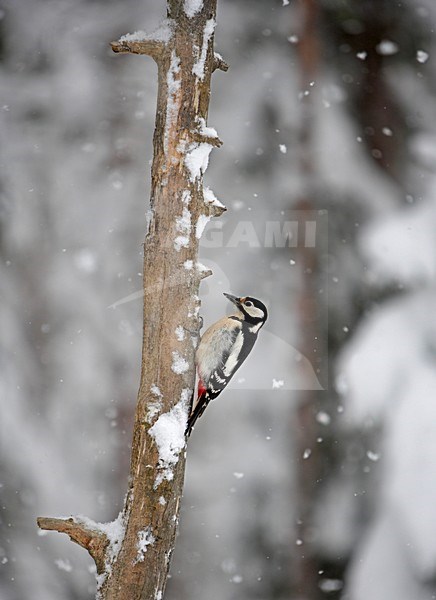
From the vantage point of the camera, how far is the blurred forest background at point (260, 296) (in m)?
1.46

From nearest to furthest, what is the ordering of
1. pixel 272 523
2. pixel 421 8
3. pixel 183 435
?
pixel 183 435, pixel 272 523, pixel 421 8

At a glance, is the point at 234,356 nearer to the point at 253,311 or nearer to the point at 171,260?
the point at 253,311

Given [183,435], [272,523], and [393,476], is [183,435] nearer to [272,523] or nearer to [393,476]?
[272,523]

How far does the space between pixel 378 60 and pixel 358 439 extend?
39.6 inches

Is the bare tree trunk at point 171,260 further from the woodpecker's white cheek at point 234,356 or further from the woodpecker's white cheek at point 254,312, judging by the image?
the woodpecker's white cheek at point 254,312

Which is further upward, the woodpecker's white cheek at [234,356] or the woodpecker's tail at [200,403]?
the woodpecker's white cheek at [234,356]

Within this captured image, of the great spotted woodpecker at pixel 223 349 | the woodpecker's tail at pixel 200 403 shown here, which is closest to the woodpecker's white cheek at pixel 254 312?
the great spotted woodpecker at pixel 223 349

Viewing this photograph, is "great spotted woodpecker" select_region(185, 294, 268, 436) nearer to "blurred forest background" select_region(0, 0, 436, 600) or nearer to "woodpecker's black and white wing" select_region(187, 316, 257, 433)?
"woodpecker's black and white wing" select_region(187, 316, 257, 433)

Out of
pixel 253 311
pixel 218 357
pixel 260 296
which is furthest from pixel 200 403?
pixel 260 296

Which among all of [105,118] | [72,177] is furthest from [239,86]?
[72,177]

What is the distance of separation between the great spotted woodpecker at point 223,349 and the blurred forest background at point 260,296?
0.25m

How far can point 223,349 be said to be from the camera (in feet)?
3.68

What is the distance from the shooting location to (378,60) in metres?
1.53

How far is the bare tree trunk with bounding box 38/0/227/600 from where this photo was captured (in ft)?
3.21
